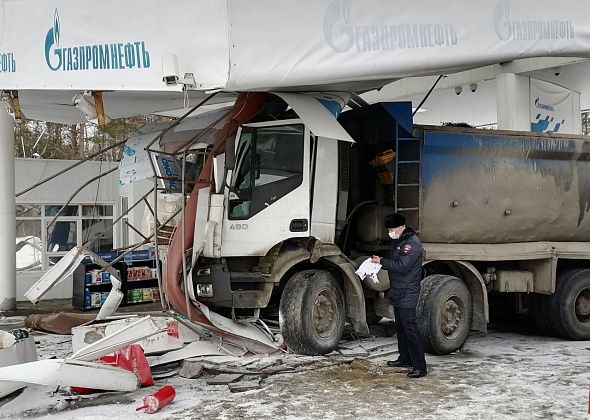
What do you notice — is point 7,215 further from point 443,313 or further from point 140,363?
point 443,313

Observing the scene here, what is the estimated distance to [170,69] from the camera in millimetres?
6285

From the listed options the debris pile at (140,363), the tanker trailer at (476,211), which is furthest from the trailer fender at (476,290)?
the debris pile at (140,363)

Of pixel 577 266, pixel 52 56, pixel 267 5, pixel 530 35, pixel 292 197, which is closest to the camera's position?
pixel 267 5

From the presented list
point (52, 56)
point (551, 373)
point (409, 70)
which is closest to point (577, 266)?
point (551, 373)

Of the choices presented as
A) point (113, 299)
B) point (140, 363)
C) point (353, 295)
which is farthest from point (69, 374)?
point (353, 295)

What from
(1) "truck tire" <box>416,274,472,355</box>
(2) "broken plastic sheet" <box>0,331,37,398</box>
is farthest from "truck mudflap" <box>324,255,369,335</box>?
(2) "broken plastic sheet" <box>0,331,37,398</box>

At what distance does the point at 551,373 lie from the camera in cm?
734

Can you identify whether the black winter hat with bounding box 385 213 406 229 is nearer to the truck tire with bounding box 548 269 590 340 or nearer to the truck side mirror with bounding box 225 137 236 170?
the truck side mirror with bounding box 225 137 236 170

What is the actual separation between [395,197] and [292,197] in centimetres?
154

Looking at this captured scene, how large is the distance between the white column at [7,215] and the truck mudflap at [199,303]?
7.76 meters

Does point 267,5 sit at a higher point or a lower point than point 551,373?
higher

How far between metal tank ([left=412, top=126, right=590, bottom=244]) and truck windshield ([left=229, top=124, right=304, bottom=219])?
159 centimetres

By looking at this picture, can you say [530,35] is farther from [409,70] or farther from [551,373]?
[551,373]

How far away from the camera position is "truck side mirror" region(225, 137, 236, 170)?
7520 mm
